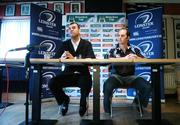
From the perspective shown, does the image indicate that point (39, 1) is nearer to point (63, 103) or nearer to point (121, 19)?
point (121, 19)

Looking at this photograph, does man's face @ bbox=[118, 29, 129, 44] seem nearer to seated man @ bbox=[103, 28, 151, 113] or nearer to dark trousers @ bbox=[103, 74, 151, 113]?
seated man @ bbox=[103, 28, 151, 113]

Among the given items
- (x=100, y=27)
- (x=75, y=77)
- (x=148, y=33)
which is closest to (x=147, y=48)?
(x=148, y=33)

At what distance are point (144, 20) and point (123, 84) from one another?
2078mm

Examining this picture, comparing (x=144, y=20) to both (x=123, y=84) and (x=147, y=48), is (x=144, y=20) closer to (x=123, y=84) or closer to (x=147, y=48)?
(x=147, y=48)

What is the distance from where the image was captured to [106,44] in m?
5.36

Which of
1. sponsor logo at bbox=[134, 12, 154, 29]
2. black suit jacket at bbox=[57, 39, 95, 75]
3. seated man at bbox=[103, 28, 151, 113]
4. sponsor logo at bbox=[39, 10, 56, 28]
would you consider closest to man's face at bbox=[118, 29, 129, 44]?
→ seated man at bbox=[103, 28, 151, 113]

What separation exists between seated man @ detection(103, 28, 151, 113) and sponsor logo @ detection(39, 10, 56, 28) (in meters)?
1.89

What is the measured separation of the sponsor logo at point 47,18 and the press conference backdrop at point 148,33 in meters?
1.65

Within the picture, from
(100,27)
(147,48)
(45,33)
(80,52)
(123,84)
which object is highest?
(100,27)

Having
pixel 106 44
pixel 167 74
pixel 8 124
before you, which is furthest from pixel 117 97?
pixel 8 124

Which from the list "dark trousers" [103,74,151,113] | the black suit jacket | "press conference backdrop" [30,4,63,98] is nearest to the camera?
"dark trousers" [103,74,151,113]

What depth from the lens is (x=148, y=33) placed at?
15.0ft

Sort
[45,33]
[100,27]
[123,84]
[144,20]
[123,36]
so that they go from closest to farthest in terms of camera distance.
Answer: [123,84], [123,36], [45,33], [144,20], [100,27]

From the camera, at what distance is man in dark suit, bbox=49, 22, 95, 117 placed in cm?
306
